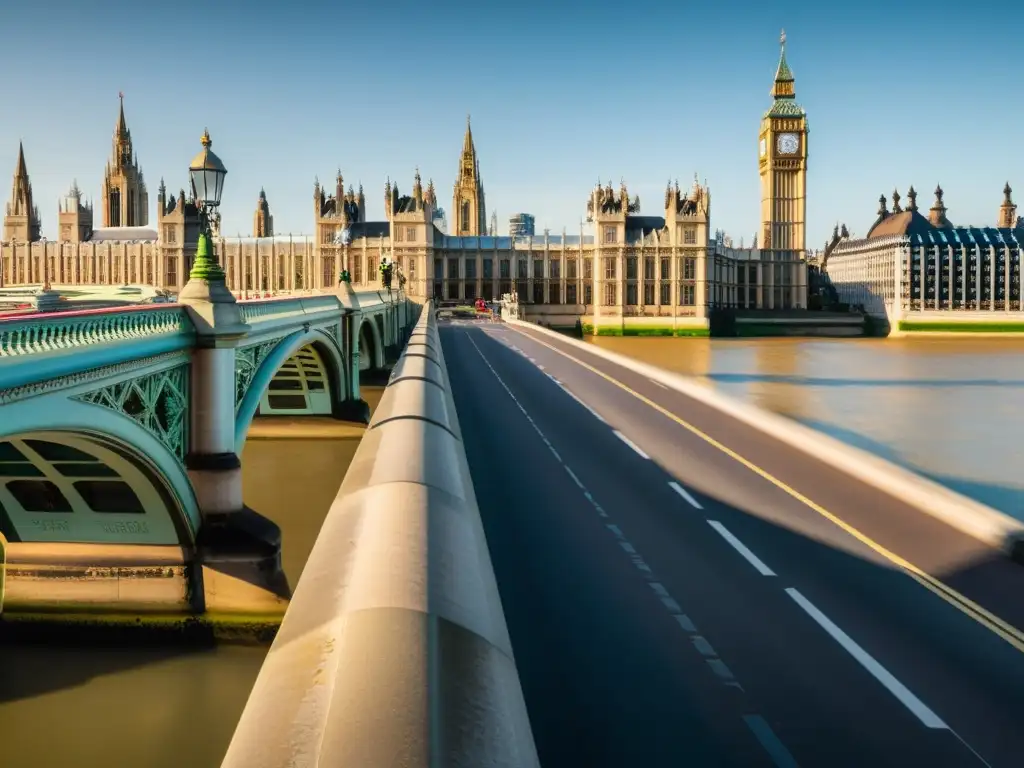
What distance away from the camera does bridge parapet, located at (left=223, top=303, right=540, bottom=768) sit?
4.41 meters

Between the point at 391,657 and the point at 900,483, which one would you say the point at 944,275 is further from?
the point at 391,657

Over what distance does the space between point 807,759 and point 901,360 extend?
273ft

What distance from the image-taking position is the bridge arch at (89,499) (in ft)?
53.9

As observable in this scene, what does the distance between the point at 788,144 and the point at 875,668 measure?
5800 inches

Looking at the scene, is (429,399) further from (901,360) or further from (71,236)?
(71,236)

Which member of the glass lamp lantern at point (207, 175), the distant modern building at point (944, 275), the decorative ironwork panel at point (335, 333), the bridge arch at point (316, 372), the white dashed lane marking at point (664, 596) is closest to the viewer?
the white dashed lane marking at point (664, 596)

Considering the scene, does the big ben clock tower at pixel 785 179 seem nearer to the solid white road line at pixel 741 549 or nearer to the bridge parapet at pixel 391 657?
the solid white road line at pixel 741 549

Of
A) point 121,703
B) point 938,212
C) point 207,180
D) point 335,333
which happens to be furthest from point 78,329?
point 938,212

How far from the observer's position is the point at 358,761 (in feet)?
13.6

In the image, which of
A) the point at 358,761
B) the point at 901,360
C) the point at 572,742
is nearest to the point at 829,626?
the point at 572,742

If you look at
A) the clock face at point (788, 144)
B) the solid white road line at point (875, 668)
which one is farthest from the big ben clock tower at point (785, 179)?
the solid white road line at point (875, 668)

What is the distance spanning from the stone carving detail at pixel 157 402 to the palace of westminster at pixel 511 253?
106 m

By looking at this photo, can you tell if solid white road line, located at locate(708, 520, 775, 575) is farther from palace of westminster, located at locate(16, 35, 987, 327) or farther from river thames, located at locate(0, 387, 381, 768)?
palace of westminster, located at locate(16, 35, 987, 327)

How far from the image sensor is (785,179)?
144 m
